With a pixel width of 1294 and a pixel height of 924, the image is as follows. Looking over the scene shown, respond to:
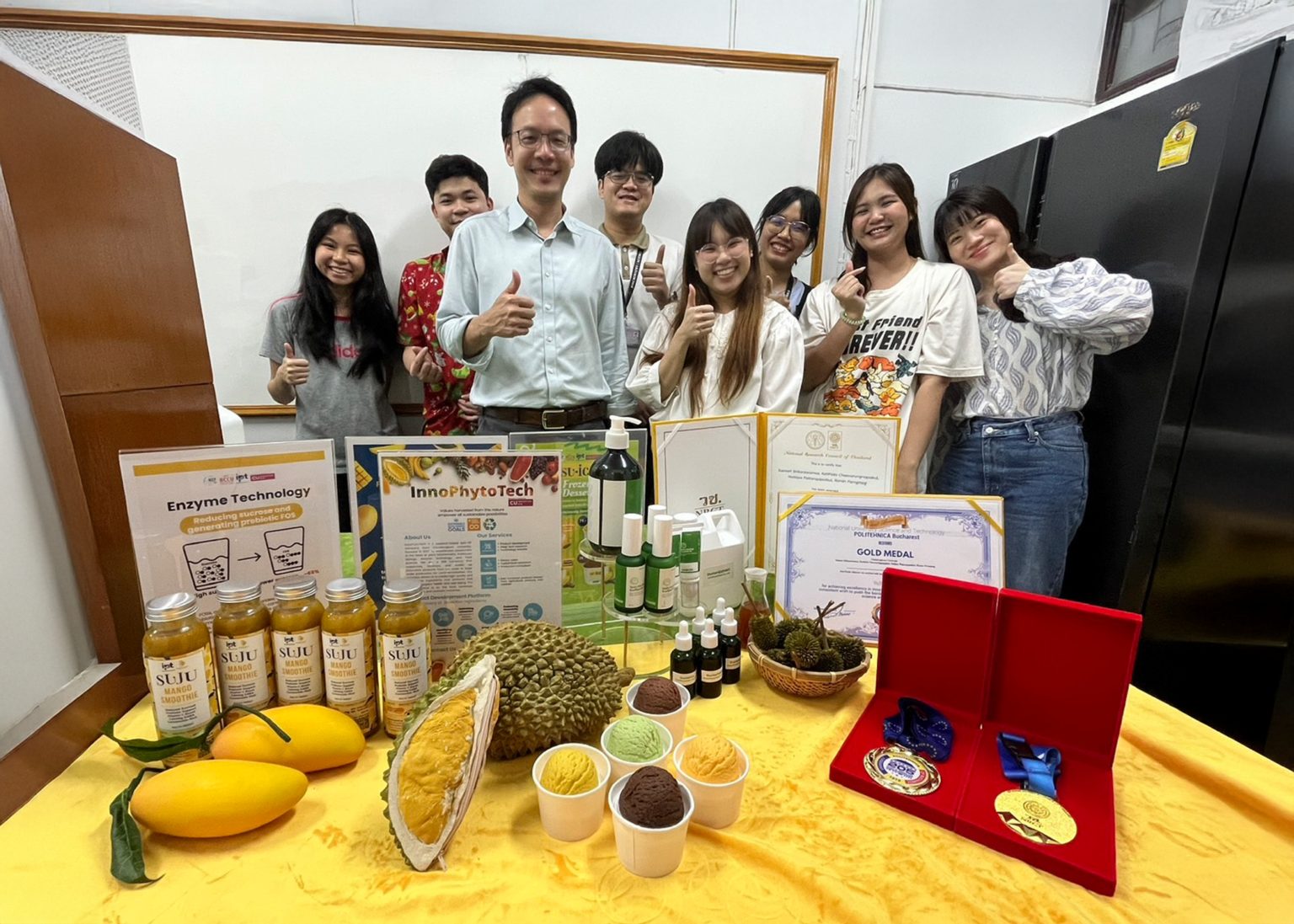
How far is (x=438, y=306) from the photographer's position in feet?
6.73

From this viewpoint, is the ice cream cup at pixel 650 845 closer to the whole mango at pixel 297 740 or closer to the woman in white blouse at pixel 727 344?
the whole mango at pixel 297 740

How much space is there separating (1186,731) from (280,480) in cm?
135

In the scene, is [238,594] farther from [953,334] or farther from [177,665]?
[953,334]

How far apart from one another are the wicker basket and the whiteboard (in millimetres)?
1971

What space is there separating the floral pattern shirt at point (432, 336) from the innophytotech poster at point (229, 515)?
51.1 inches

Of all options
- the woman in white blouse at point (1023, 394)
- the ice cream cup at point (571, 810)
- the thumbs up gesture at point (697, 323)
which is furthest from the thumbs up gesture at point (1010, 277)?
the ice cream cup at point (571, 810)

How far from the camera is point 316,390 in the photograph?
6.99ft

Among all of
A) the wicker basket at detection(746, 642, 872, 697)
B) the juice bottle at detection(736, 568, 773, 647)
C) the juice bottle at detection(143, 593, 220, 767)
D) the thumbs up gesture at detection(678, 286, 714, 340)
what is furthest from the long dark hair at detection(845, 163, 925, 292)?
the juice bottle at detection(143, 593, 220, 767)

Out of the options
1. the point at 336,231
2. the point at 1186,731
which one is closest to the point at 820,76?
the point at 336,231

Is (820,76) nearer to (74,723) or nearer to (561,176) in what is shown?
(561,176)

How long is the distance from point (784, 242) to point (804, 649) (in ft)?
5.54

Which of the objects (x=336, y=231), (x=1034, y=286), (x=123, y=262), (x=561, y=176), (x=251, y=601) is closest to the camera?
(x=251, y=601)

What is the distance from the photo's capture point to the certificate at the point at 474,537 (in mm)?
833

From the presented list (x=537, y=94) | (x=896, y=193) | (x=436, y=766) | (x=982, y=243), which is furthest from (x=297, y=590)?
(x=982, y=243)
